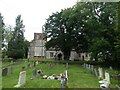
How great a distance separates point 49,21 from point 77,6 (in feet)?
40.4

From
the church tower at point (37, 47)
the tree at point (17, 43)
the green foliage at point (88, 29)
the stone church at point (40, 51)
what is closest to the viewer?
the green foliage at point (88, 29)

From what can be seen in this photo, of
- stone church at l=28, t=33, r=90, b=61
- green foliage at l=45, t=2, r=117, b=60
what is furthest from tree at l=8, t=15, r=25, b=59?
stone church at l=28, t=33, r=90, b=61

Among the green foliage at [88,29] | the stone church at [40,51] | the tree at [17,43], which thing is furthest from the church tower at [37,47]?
the green foliage at [88,29]

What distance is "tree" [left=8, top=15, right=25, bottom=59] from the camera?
161ft

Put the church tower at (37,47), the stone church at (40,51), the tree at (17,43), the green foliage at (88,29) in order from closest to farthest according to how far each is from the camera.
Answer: the green foliage at (88,29), the tree at (17,43), the stone church at (40,51), the church tower at (37,47)

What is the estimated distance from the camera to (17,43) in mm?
51781

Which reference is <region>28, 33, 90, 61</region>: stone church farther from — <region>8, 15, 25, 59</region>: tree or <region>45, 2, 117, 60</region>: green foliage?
<region>45, 2, 117, 60</region>: green foliage

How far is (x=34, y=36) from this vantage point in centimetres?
7481

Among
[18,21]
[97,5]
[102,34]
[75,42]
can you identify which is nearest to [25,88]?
[102,34]

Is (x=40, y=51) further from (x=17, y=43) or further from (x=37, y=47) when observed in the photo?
(x=17, y=43)

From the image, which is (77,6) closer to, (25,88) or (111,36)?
(111,36)

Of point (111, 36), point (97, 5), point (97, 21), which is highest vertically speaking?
point (97, 5)

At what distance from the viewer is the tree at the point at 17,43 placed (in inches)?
1938

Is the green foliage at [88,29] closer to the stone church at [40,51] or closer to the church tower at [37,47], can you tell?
the stone church at [40,51]
